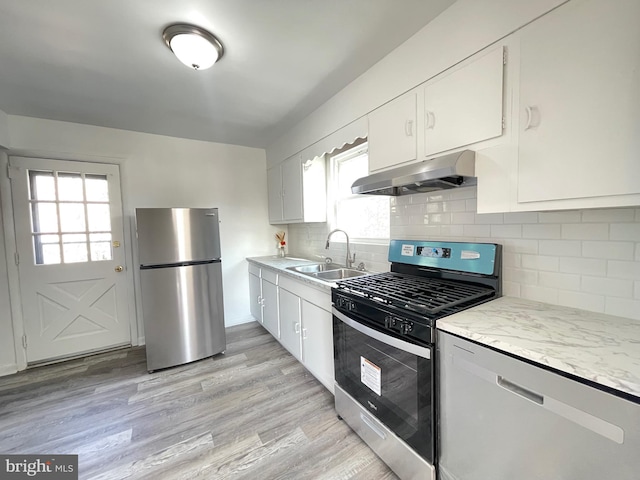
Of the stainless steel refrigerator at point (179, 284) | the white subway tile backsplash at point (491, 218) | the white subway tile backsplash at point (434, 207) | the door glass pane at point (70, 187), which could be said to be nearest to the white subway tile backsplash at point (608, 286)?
the white subway tile backsplash at point (491, 218)

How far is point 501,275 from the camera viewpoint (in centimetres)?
143

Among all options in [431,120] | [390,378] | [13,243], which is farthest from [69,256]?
[431,120]

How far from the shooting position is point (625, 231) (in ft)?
3.47

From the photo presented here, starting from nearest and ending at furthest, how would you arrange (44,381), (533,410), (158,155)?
(533,410), (44,381), (158,155)

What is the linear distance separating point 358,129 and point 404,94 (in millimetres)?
437

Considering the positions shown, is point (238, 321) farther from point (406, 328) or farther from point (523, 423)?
point (523, 423)

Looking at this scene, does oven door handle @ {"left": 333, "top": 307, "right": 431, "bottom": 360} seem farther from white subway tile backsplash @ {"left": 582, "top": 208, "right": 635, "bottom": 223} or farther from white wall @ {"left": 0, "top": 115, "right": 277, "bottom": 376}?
white wall @ {"left": 0, "top": 115, "right": 277, "bottom": 376}

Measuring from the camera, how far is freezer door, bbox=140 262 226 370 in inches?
94.0

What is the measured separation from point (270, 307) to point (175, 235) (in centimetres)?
126

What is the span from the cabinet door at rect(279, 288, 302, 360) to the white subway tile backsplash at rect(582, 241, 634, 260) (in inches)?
73.3

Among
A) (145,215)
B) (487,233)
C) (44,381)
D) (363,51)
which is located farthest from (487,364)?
(44,381)

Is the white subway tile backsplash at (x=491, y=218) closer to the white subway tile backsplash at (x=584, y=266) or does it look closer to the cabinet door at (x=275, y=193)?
the white subway tile backsplash at (x=584, y=266)

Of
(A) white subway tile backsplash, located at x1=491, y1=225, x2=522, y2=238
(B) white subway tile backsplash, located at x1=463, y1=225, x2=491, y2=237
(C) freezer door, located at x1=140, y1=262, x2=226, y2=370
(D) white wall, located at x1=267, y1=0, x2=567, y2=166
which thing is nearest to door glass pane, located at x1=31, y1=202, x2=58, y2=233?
(C) freezer door, located at x1=140, y1=262, x2=226, y2=370

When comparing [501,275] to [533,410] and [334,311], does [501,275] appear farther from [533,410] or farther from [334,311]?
[334,311]
